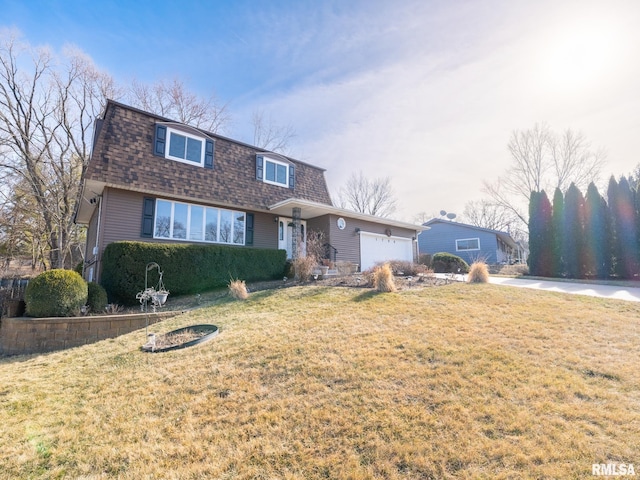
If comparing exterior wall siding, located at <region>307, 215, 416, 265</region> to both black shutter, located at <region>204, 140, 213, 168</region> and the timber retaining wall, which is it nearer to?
black shutter, located at <region>204, 140, 213, 168</region>

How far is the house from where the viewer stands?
31.3ft

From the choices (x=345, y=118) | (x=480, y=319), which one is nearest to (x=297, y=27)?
(x=345, y=118)

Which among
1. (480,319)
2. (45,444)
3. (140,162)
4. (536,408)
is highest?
(140,162)

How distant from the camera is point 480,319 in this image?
5.63 metres

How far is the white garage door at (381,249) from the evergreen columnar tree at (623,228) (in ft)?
31.0

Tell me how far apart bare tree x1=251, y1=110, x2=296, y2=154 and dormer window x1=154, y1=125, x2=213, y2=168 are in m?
14.4

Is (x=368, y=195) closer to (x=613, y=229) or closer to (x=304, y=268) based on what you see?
(x=613, y=229)

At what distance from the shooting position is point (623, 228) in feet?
47.0

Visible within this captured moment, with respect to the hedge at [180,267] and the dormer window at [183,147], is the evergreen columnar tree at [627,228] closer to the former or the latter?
the hedge at [180,267]

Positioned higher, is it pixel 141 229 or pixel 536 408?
pixel 141 229

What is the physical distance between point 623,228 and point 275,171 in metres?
16.8

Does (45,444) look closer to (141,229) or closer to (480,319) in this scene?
(480,319)

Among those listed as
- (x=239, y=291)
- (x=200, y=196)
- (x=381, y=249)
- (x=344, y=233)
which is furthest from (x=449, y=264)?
(x=200, y=196)

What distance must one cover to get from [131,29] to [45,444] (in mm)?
10638
